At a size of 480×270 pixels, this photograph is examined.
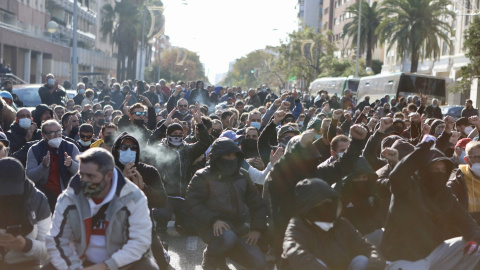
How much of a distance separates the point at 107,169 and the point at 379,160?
5097 millimetres

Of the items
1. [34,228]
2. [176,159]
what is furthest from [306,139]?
[176,159]

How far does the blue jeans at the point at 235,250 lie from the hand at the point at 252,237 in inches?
1.4

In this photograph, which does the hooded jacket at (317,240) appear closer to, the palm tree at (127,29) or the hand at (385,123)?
the hand at (385,123)

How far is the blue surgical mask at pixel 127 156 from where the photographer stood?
691 cm

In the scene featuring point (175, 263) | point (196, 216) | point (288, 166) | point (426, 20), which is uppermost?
point (426, 20)

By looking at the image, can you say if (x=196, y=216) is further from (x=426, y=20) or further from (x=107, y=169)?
(x=426, y=20)

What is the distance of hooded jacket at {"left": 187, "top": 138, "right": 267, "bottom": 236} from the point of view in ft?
23.8

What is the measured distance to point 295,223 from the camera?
561 centimetres

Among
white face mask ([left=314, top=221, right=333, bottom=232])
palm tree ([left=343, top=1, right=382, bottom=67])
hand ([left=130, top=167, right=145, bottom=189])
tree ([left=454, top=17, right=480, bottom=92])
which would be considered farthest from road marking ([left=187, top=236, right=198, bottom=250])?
palm tree ([left=343, top=1, right=382, bottom=67])

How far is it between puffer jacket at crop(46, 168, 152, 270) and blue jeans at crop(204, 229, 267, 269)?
1.93 meters

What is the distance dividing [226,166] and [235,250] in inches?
30.5

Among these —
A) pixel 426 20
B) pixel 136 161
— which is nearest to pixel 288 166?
pixel 136 161

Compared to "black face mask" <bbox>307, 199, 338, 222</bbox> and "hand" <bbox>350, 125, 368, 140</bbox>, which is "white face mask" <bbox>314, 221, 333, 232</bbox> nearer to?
"black face mask" <bbox>307, 199, 338, 222</bbox>

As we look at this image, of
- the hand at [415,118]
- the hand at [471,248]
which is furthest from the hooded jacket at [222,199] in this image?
the hand at [415,118]
